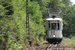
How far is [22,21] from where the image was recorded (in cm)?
1455

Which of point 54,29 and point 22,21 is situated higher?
point 22,21

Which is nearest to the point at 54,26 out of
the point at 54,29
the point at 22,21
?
the point at 54,29

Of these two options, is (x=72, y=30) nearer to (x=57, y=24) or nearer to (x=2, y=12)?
(x=57, y=24)

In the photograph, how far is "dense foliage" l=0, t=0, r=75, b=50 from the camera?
25.1ft

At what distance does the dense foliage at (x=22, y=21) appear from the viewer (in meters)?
7.65

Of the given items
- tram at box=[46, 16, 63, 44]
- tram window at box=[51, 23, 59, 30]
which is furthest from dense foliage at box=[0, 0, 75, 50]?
tram window at box=[51, 23, 59, 30]

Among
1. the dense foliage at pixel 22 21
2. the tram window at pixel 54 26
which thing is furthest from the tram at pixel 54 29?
the dense foliage at pixel 22 21

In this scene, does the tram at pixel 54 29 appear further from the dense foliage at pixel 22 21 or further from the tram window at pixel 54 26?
the dense foliage at pixel 22 21

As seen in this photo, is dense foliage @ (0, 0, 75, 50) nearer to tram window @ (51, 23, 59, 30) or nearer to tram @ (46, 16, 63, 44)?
tram @ (46, 16, 63, 44)

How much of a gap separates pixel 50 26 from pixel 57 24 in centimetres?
72

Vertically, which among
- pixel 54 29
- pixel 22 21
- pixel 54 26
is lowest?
pixel 54 29

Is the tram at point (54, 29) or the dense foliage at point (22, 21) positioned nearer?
the dense foliage at point (22, 21)

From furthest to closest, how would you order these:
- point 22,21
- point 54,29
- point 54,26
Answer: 1. point 54,29
2. point 54,26
3. point 22,21

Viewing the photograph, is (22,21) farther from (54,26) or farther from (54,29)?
(54,29)
